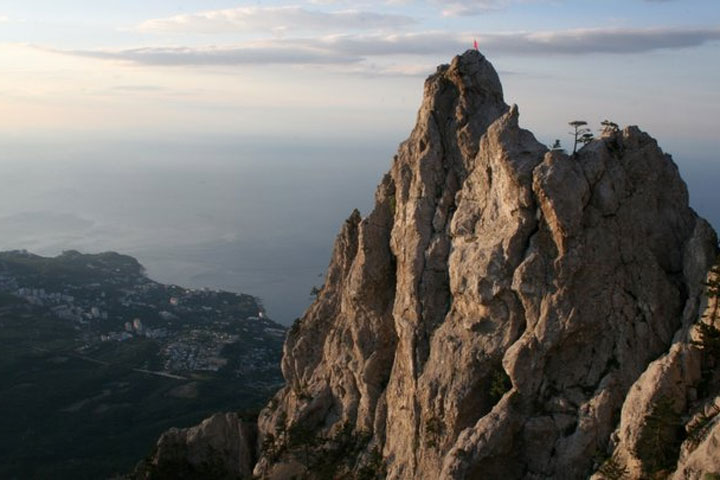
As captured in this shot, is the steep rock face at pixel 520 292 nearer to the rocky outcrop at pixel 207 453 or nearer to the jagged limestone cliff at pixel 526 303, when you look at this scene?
the jagged limestone cliff at pixel 526 303

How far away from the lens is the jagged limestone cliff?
977 inches

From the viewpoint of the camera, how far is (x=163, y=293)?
151750 mm

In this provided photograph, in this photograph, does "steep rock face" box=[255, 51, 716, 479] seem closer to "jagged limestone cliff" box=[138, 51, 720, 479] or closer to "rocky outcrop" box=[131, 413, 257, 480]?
"jagged limestone cliff" box=[138, 51, 720, 479]

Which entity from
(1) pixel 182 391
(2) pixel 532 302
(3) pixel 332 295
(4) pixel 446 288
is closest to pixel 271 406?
(3) pixel 332 295

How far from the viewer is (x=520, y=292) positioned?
26672 millimetres

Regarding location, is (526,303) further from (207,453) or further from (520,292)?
(207,453)

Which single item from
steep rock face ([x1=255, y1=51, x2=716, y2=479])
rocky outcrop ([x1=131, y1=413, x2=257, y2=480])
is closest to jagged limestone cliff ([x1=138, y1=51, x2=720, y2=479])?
steep rock face ([x1=255, y1=51, x2=716, y2=479])

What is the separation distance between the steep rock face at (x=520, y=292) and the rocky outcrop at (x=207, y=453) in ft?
32.1

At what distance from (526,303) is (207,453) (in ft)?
74.5

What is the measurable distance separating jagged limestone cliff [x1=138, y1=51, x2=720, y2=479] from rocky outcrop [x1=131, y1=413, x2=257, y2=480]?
27.7ft

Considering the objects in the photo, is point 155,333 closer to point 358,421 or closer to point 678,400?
point 358,421

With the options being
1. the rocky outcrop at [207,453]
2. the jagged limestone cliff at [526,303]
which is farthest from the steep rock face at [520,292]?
the rocky outcrop at [207,453]

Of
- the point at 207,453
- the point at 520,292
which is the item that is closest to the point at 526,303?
the point at 520,292

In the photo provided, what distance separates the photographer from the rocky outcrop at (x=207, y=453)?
135 ft
